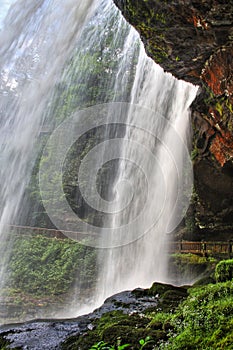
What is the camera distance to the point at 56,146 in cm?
2222

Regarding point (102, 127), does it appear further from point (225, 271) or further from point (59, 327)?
point (59, 327)

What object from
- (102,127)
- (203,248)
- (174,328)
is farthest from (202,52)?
(102,127)

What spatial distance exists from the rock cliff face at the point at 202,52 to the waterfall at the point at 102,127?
287 centimetres

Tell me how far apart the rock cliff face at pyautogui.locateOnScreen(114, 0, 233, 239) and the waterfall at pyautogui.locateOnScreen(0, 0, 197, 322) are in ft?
9.41

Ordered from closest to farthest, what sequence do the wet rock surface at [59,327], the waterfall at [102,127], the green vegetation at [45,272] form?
the wet rock surface at [59,327], the waterfall at [102,127], the green vegetation at [45,272]

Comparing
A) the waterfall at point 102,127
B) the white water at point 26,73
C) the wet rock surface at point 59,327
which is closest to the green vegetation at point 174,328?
the wet rock surface at point 59,327

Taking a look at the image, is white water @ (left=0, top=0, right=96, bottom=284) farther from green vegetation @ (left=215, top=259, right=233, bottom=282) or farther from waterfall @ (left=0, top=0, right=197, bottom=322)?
green vegetation @ (left=215, top=259, right=233, bottom=282)

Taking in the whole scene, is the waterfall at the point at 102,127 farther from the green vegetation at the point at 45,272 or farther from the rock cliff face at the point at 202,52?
the rock cliff face at the point at 202,52

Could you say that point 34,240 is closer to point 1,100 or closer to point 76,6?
point 1,100

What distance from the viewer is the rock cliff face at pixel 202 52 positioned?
5.40 m

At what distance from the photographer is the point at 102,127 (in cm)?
1936

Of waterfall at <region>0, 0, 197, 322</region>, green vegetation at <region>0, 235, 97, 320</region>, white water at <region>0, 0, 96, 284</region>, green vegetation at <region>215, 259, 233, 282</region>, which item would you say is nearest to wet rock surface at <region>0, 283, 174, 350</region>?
green vegetation at <region>215, 259, 233, 282</region>

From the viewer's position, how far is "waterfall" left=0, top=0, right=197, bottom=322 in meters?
13.0

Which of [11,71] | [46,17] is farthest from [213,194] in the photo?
[11,71]
